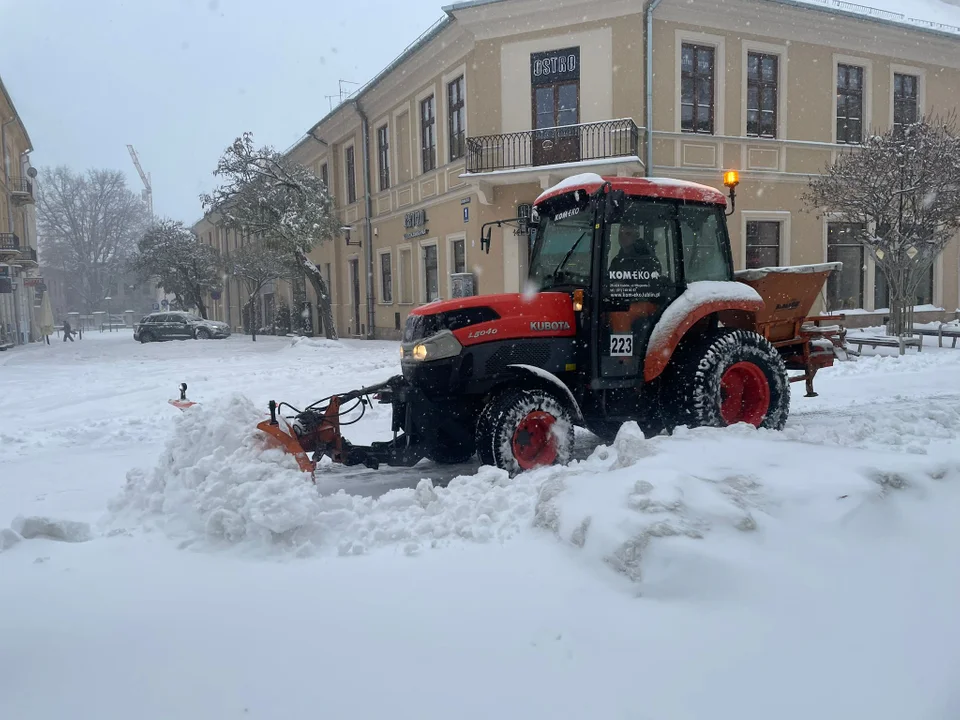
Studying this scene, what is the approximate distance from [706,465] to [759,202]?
15.3 m

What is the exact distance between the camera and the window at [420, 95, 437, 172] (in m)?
19.1

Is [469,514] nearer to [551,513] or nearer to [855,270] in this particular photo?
[551,513]

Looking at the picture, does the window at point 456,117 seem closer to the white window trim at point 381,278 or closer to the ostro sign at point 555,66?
the ostro sign at point 555,66

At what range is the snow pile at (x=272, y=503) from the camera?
340 cm

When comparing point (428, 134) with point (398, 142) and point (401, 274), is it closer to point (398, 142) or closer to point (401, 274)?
point (398, 142)

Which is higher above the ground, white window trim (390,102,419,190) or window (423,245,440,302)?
white window trim (390,102,419,190)

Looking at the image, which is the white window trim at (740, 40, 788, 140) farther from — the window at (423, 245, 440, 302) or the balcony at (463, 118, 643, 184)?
the window at (423, 245, 440, 302)

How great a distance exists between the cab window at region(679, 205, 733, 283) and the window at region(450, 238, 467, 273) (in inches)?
498

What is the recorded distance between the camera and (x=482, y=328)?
192 inches

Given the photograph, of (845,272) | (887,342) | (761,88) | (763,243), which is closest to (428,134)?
(761,88)

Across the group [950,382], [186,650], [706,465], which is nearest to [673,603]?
[706,465]

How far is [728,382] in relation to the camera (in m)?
5.77

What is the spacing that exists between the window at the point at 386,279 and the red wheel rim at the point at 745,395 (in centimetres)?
1773

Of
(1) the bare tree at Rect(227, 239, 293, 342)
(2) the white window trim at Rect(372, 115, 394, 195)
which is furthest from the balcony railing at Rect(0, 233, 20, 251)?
(2) the white window trim at Rect(372, 115, 394, 195)
